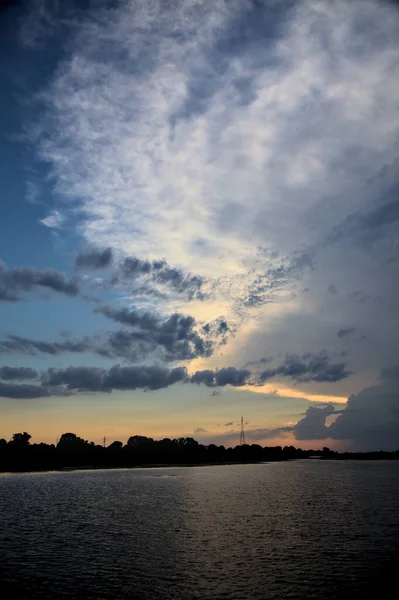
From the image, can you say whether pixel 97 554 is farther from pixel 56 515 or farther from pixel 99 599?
pixel 56 515

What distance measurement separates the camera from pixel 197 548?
45.8 meters

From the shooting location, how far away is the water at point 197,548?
33469 millimetres

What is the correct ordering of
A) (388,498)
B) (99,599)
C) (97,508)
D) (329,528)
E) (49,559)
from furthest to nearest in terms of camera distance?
(388,498) < (97,508) < (329,528) < (49,559) < (99,599)

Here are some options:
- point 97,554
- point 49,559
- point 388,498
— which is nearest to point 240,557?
point 97,554

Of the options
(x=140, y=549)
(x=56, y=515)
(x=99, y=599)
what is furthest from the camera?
(x=56, y=515)

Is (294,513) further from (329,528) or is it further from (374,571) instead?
(374,571)

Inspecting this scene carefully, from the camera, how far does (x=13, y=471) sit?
189875 millimetres

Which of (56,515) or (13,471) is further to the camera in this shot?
(13,471)

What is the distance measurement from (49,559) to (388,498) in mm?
70500

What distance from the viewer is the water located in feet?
110

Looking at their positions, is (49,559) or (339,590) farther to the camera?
(49,559)

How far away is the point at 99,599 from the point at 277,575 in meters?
14.3

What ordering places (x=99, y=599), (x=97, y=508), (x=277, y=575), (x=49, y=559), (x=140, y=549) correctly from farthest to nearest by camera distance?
1. (x=97, y=508)
2. (x=140, y=549)
3. (x=49, y=559)
4. (x=277, y=575)
5. (x=99, y=599)

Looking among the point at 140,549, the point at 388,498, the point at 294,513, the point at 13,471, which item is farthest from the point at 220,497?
the point at 13,471
